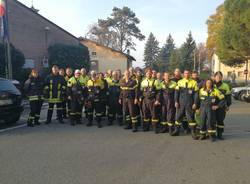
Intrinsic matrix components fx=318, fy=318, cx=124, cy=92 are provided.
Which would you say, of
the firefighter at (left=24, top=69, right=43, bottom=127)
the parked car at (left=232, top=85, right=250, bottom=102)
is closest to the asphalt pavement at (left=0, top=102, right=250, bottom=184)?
the firefighter at (left=24, top=69, right=43, bottom=127)

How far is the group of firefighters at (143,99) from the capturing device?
8.41m

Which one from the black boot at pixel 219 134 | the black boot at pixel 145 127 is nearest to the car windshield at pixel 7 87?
the black boot at pixel 145 127

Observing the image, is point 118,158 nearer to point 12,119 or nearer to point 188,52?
point 12,119

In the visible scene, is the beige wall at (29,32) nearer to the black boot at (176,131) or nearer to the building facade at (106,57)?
the building facade at (106,57)

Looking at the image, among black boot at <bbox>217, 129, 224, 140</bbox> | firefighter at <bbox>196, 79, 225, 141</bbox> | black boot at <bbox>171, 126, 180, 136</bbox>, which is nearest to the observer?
firefighter at <bbox>196, 79, 225, 141</bbox>

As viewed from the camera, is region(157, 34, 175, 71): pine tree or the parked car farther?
region(157, 34, 175, 71): pine tree

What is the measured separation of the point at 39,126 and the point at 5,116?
1.13m

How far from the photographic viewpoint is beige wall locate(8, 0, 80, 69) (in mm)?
28844

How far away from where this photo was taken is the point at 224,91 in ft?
27.7

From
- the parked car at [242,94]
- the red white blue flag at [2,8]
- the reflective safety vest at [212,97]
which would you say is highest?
the red white blue flag at [2,8]

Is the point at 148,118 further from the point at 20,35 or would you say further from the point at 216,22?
the point at 216,22

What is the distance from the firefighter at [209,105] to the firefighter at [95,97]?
11.4 ft

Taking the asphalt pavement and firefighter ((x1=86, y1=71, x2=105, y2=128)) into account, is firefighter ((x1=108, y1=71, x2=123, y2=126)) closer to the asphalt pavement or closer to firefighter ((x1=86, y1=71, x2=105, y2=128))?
firefighter ((x1=86, y1=71, x2=105, y2=128))

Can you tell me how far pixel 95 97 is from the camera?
10.4 metres
